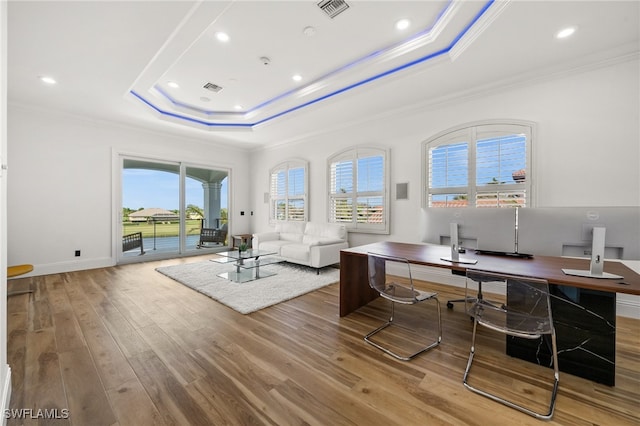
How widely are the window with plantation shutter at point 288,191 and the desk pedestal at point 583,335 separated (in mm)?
4449

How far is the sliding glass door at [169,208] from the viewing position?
523 centimetres

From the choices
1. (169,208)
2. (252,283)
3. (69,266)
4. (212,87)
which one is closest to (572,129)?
(252,283)

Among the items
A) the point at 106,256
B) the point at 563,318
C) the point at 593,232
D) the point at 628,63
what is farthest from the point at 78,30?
the point at 628,63

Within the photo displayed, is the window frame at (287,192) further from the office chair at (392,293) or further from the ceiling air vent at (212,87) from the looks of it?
the office chair at (392,293)

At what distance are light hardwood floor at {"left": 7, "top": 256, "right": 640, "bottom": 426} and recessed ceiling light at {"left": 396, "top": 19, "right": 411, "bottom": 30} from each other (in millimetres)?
2971

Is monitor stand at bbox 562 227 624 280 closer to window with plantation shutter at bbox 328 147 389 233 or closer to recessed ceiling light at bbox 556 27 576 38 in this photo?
recessed ceiling light at bbox 556 27 576 38

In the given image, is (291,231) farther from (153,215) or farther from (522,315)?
(522,315)

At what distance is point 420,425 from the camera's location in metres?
1.34

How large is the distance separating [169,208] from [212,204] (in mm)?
1015

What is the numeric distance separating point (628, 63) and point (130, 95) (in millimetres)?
6235

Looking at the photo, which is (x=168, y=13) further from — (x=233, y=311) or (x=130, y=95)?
(x=233, y=311)

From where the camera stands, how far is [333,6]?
227 centimetres

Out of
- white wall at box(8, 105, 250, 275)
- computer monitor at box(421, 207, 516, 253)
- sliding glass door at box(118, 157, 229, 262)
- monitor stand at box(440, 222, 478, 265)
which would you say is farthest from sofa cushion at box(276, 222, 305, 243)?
monitor stand at box(440, 222, 478, 265)

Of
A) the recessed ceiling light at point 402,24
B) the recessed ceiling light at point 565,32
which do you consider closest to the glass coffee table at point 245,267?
the recessed ceiling light at point 402,24
